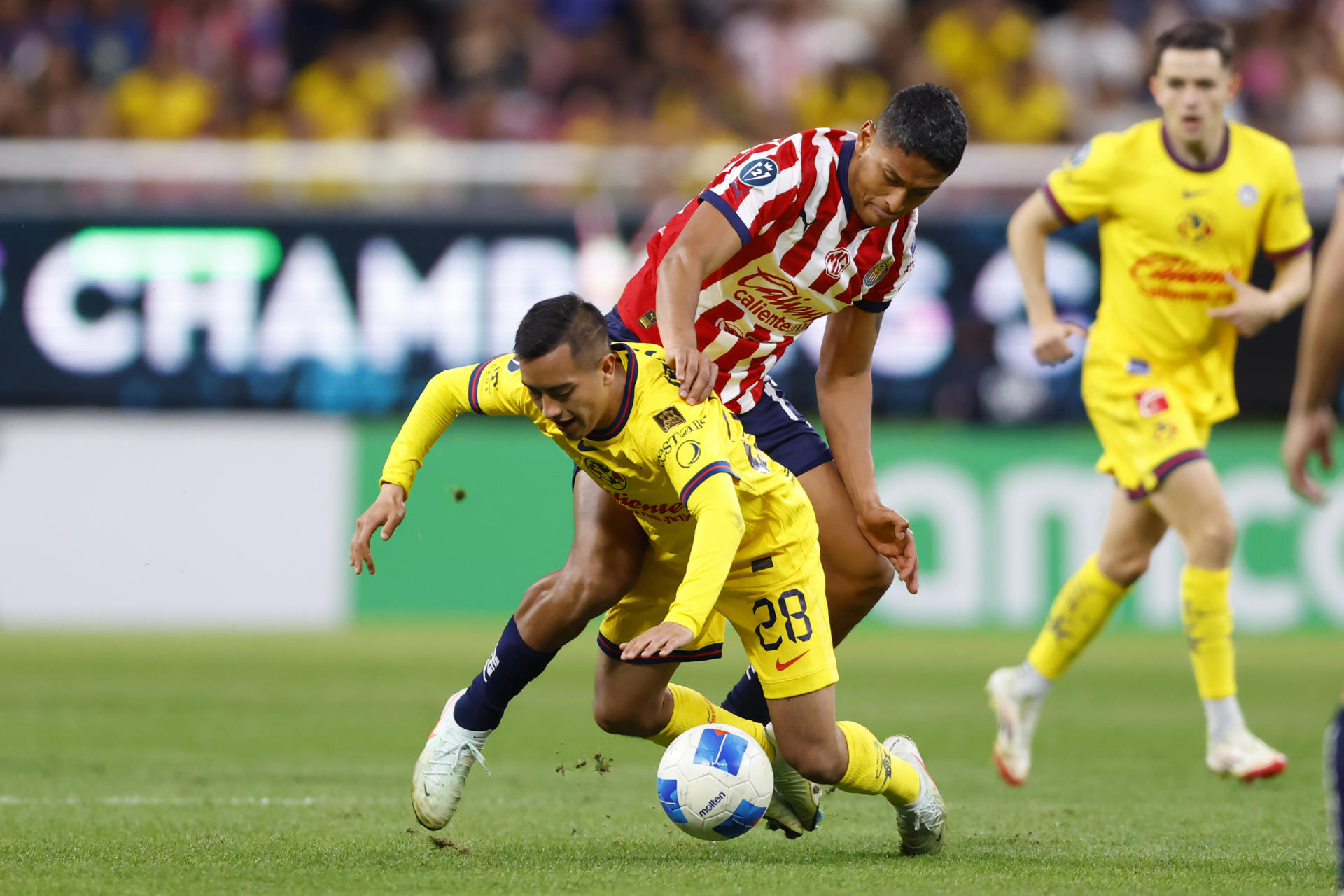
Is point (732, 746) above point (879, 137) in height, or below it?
below

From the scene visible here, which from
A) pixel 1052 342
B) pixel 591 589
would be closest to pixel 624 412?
pixel 591 589

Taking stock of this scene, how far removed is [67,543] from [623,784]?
718 cm

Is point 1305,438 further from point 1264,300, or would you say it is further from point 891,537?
point 1264,300

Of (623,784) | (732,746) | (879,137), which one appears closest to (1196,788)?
(623,784)

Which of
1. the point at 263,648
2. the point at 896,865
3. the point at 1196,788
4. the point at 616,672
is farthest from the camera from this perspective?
the point at 263,648

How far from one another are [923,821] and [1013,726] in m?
1.84

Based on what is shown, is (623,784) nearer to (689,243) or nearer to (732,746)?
(732,746)

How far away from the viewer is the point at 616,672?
16.3 feet

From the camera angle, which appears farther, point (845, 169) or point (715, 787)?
point (845, 169)

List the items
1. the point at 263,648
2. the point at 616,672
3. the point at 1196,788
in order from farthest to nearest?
the point at 263,648
the point at 1196,788
the point at 616,672

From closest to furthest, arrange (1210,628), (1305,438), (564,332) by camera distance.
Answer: (1305,438)
(564,332)
(1210,628)

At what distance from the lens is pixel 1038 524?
1216cm

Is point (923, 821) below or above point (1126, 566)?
below

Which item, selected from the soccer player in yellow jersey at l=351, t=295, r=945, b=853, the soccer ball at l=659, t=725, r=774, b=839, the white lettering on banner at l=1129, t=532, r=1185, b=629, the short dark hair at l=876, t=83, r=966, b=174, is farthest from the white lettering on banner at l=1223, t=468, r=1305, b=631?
the soccer ball at l=659, t=725, r=774, b=839
